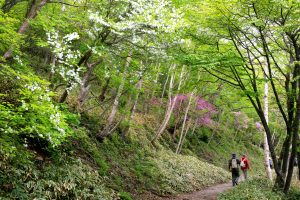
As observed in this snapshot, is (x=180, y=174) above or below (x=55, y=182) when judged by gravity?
below

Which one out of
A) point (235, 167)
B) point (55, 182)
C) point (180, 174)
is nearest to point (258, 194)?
point (235, 167)

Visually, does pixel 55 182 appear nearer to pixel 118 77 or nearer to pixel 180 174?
pixel 118 77

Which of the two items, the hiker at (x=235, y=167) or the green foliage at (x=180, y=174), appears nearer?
the green foliage at (x=180, y=174)

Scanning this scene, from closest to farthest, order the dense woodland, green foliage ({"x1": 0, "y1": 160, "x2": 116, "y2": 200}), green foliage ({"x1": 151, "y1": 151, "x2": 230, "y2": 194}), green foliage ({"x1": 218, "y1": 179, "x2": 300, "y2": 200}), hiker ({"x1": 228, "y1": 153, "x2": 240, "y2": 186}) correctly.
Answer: the dense woodland
green foliage ({"x1": 0, "y1": 160, "x2": 116, "y2": 200})
green foliage ({"x1": 218, "y1": 179, "x2": 300, "y2": 200})
green foliage ({"x1": 151, "y1": 151, "x2": 230, "y2": 194})
hiker ({"x1": 228, "y1": 153, "x2": 240, "y2": 186})

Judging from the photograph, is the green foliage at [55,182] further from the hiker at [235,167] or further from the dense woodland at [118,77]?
the hiker at [235,167]

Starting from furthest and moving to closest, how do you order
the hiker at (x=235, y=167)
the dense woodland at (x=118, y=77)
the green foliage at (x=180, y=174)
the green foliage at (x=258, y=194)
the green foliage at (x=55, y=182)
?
the hiker at (x=235, y=167), the green foliage at (x=180, y=174), the green foliage at (x=258, y=194), the green foliage at (x=55, y=182), the dense woodland at (x=118, y=77)

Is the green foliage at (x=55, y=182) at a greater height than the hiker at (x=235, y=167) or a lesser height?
lesser

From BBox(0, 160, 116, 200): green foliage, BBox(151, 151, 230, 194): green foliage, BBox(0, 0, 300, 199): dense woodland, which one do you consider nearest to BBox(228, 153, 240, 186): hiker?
BBox(0, 0, 300, 199): dense woodland

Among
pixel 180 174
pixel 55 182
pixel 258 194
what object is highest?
pixel 258 194

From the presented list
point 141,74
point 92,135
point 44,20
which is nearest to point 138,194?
point 92,135

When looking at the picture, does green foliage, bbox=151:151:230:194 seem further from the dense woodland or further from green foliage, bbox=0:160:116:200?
green foliage, bbox=0:160:116:200

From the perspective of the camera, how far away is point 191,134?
26.0 meters

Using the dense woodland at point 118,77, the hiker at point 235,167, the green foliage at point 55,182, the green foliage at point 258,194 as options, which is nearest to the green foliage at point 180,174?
the dense woodland at point 118,77

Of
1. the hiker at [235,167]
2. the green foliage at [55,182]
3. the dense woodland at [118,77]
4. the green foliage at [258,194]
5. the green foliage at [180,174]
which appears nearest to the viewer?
the dense woodland at [118,77]
